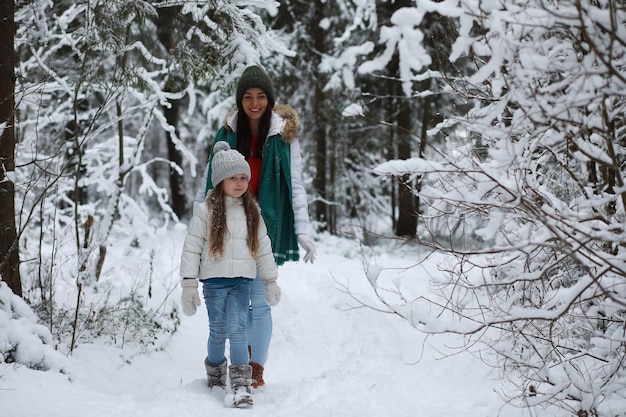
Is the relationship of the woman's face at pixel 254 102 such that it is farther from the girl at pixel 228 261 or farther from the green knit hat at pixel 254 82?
the girl at pixel 228 261

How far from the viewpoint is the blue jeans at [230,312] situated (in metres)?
3.46

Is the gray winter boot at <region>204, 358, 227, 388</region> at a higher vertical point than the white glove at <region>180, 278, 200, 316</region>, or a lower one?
lower

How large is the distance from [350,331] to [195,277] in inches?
110

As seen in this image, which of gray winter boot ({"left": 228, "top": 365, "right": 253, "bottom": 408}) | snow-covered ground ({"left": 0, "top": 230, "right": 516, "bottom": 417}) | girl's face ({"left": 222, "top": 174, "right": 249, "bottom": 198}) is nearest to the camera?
snow-covered ground ({"left": 0, "top": 230, "right": 516, "bottom": 417})

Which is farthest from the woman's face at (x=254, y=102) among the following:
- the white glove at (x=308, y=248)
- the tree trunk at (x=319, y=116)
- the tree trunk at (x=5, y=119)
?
the tree trunk at (x=319, y=116)

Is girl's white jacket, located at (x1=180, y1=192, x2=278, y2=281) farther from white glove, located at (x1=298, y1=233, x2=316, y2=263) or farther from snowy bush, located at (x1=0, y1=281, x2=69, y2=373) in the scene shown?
snowy bush, located at (x1=0, y1=281, x2=69, y2=373)

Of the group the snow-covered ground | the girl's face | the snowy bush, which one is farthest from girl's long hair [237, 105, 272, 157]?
the snowy bush

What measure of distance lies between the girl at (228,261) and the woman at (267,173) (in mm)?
231

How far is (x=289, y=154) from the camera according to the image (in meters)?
3.91

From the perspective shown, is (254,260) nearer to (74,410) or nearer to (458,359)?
(74,410)

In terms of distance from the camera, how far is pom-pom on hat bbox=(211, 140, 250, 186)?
3.48 metres

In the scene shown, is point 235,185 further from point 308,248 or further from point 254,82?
point 254,82

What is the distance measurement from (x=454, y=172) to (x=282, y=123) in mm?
1725

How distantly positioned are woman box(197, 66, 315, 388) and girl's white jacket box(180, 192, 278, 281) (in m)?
0.28
